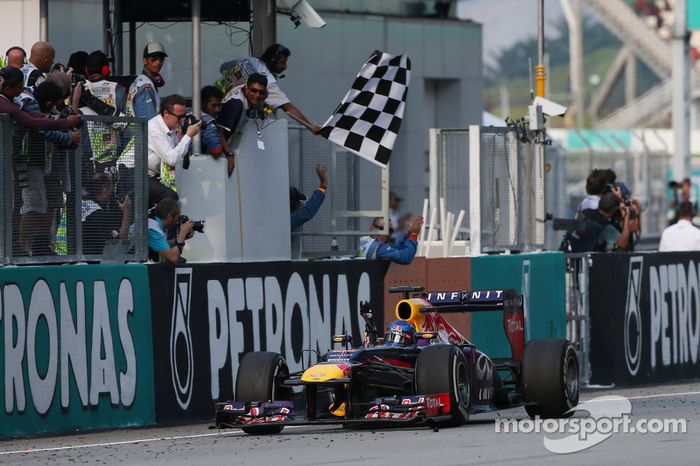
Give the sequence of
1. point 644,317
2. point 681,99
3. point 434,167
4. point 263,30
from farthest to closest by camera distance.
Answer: point 681,99 → point 644,317 → point 434,167 → point 263,30

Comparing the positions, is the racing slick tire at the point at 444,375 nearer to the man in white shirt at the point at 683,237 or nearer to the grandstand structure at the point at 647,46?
the man in white shirt at the point at 683,237

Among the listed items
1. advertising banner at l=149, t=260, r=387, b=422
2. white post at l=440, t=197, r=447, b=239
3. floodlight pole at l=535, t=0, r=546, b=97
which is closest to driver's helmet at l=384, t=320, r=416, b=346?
advertising banner at l=149, t=260, r=387, b=422

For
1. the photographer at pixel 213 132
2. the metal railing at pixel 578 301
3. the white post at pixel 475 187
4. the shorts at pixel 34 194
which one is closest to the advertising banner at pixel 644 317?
the metal railing at pixel 578 301

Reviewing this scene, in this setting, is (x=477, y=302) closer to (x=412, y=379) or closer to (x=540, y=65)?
(x=412, y=379)

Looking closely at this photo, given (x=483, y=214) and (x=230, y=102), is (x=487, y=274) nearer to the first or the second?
(x=483, y=214)

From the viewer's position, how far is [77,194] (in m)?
13.2

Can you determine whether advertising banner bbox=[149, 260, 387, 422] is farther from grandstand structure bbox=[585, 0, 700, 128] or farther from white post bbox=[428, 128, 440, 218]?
grandstand structure bbox=[585, 0, 700, 128]

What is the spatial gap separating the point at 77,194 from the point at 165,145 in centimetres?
125

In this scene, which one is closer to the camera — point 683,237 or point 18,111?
point 18,111

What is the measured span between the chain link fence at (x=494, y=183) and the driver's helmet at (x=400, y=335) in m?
4.81

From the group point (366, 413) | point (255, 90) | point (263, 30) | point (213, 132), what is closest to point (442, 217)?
point (263, 30)

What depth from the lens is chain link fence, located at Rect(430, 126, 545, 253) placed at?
17359mm

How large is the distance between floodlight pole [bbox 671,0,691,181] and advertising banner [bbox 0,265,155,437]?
1539cm

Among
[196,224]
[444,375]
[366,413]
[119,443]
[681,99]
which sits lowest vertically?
[119,443]
